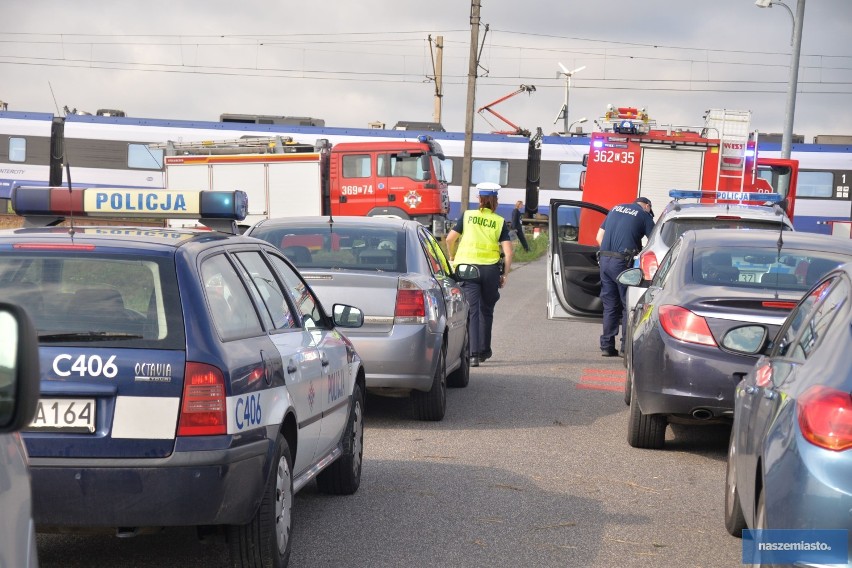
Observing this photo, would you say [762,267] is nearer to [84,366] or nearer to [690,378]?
[690,378]

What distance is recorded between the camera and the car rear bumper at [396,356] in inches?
350

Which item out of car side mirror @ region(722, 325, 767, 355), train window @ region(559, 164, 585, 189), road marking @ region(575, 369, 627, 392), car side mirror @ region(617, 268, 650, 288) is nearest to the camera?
car side mirror @ region(722, 325, 767, 355)

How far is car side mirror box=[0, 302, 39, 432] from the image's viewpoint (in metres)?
2.32

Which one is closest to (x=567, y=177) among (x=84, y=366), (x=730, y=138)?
(x=730, y=138)

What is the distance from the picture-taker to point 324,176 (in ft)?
102

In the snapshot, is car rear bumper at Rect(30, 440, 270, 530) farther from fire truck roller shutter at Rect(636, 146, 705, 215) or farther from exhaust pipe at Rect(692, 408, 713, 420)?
fire truck roller shutter at Rect(636, 146, 705, 215)

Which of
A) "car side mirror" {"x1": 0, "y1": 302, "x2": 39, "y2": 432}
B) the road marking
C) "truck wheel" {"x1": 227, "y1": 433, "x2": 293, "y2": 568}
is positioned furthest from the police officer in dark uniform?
"car side mirror" {"x1": 0, "y1": 302, "x2": 39, "y2": 432}

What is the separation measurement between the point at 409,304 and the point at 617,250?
18.1ft

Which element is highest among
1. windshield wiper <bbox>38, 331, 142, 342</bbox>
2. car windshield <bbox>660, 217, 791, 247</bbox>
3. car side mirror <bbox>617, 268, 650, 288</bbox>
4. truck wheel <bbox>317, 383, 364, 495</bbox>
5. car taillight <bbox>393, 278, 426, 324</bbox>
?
windshield wiper <bbox>38, 331, 142, 342</bbox>

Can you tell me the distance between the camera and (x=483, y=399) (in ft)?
35.7

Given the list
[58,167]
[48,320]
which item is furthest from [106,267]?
[58,167]

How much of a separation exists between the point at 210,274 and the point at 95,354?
0.65m

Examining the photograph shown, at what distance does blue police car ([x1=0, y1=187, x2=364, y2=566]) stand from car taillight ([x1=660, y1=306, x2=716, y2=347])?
3.03 m

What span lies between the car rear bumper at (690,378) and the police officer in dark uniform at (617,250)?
600 cm
